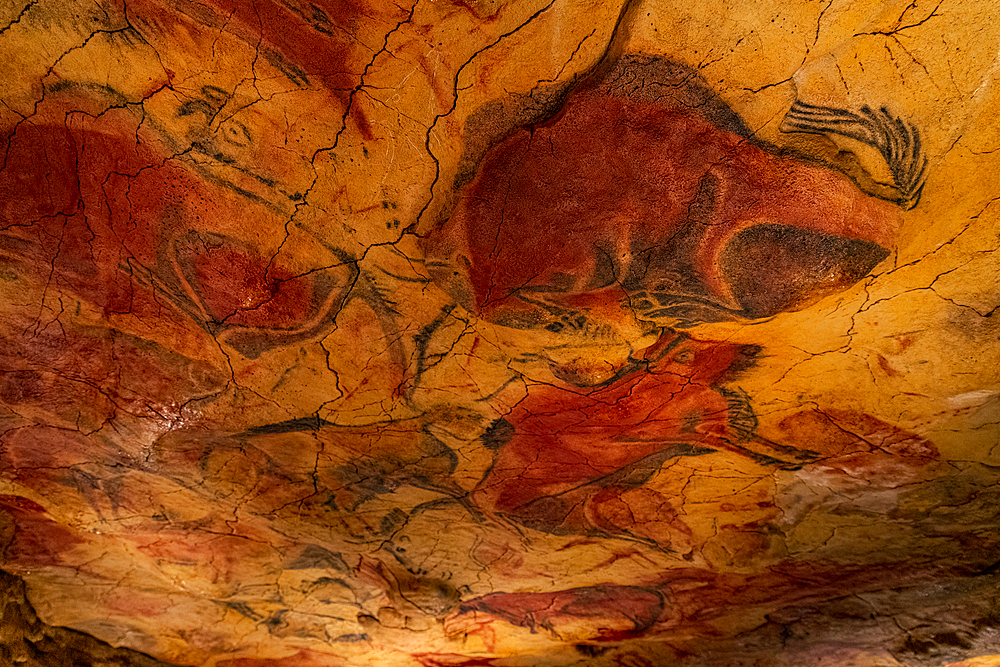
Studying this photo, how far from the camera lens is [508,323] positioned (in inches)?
75.9

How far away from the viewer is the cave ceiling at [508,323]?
1.52 meters

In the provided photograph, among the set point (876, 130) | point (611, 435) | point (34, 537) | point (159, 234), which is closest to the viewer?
point (876, 130)

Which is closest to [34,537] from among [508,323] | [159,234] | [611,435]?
[159,234]

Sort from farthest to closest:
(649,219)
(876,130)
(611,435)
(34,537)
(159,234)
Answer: (34,537)
(611,435)
(159,234)
(649,219)
(876,130)

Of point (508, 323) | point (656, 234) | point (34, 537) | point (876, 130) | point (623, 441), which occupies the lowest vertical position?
point (34, 537)

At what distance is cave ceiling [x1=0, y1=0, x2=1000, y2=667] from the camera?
152 cm

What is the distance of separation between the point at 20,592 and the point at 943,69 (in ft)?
13.0

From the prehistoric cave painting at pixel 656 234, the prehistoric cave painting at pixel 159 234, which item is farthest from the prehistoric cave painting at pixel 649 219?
the prehistoric cave painting at pixel 159 234

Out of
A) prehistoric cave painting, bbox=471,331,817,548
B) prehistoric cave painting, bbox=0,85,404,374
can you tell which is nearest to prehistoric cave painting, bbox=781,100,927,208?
prehistoric cave painting, bbox=471,331,817,548

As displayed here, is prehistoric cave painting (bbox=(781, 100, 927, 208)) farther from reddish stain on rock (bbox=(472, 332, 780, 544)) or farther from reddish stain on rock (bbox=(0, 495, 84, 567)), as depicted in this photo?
reddish stain on rock (bbox=(0, 495, 84, 567))

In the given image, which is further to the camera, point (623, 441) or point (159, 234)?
point (623, 441)

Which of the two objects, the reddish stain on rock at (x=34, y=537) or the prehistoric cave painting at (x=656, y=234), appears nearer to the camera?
the prehistoric cave painting at (x=656, y=234)

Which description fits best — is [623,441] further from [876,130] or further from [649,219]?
[876,130]

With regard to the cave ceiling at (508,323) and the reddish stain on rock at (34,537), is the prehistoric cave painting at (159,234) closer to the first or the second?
the cave ceiling at (508,323)
